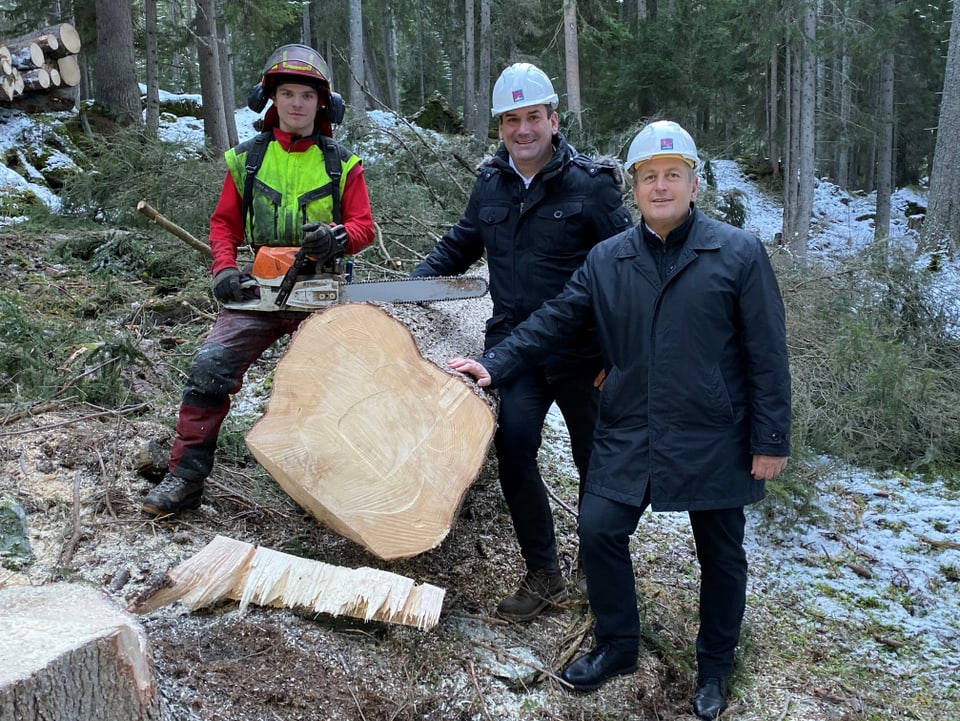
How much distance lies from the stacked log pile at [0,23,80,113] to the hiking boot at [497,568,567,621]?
425 inches

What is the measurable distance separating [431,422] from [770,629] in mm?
1889

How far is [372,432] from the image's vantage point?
2.87m

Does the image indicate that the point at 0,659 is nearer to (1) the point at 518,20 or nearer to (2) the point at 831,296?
(2) the point at 831,296

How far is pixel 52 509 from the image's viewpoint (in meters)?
3.27

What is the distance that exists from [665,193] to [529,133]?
66cm

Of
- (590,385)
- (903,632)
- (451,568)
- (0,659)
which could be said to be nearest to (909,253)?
(903,632)

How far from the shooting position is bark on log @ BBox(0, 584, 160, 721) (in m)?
1.67

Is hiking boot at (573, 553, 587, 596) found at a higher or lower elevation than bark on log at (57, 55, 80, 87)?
lower

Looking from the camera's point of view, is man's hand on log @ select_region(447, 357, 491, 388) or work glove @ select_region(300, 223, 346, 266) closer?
man's hand on log @ select_region(447, 357, 491, 388)

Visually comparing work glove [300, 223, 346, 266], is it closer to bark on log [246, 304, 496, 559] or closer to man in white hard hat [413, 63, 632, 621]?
bark on log [246, 304, 496, 559]

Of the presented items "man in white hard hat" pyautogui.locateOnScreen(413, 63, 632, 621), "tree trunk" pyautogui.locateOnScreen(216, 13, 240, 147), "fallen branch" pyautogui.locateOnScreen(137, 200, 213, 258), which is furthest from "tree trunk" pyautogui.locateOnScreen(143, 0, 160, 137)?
"man in white hard hat" pyautogui.locateOnScreen(413, 63, 632, 621)

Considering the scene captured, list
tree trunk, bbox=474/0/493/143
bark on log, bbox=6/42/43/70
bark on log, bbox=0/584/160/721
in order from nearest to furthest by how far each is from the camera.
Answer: bark on log, bbox=0/584/160/721 < bark on log, bbox=6/42/43/70 < tree trunk, bbox=474/0/493/143

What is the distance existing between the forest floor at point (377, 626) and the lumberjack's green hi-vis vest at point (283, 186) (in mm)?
695

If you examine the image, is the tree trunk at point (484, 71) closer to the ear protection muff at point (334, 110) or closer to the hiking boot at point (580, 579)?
the ear protection muff at point (334, 110)
